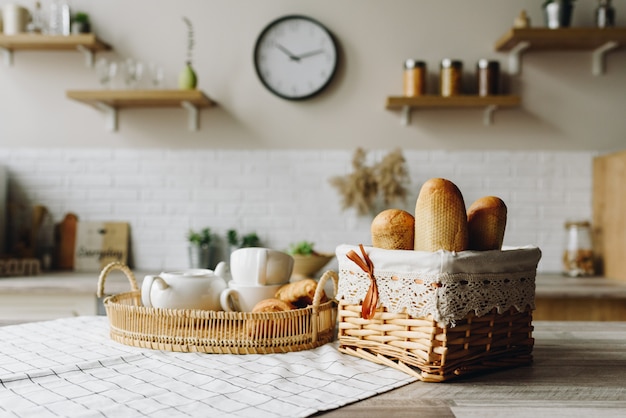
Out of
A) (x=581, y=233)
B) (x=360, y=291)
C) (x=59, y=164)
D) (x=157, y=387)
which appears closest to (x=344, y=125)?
(x=581, y=233)

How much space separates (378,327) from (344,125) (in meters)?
2.53

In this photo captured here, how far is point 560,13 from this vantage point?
332cm

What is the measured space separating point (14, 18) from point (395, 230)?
10.2 ft

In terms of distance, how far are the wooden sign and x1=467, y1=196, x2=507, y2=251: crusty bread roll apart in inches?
107

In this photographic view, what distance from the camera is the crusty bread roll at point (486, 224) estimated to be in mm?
1113

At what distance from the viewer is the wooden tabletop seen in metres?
0.89

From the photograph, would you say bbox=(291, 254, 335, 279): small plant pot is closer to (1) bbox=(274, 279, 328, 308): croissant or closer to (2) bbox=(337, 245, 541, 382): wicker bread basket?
(1) bbox=(274, 279, 328, 308): croissant

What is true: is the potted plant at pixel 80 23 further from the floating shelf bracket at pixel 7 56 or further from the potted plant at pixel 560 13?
the potted plant at pixel 560 13

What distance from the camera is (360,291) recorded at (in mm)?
1139

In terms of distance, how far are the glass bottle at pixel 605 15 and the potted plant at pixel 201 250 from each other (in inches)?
95.4

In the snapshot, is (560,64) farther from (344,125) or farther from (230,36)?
(230,36)

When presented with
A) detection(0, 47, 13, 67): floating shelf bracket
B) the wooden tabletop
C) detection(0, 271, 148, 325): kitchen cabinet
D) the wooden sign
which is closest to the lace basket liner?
the wooden tabletop

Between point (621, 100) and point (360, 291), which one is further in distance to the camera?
point (621, 100)

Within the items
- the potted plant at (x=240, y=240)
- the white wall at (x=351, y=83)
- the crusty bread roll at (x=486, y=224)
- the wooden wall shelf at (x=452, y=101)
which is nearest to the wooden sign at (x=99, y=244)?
the white wall at (x=351, y=83)
